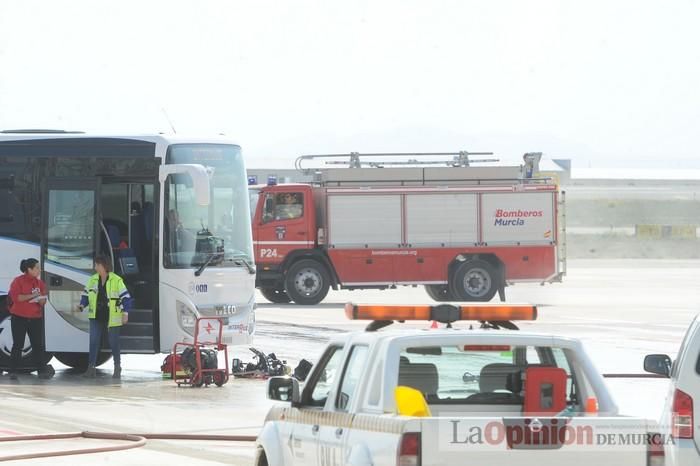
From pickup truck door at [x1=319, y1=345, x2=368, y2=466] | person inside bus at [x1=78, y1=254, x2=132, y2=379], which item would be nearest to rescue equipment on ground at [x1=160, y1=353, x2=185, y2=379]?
person inside bus at [x1=78, y1=254, x2=132, y2=379]

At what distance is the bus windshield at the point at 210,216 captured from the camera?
1956 centimetres

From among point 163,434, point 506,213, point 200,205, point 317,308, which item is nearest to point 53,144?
point 200,205

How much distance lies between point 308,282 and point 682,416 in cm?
2657

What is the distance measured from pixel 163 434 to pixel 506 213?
22.8m

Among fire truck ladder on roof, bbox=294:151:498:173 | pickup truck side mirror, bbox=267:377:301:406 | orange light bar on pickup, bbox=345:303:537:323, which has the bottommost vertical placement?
pickup truck side mirror, bbox=267:377:301:406

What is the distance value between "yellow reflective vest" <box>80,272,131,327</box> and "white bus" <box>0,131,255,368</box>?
81 cm

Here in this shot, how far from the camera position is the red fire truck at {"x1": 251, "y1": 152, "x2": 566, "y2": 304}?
35.0 m

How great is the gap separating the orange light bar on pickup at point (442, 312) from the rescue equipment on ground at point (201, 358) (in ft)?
36.0

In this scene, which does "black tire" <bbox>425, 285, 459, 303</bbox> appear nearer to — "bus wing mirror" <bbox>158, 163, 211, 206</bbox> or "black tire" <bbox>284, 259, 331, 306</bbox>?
"black tire" <bbox>284, 259, 331, 306</bbox>

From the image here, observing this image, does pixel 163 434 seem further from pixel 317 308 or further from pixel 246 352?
pixel 317 308

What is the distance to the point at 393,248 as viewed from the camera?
116ft

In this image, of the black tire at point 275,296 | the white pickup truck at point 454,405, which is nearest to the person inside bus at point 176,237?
the white pickup truck at point 454,405

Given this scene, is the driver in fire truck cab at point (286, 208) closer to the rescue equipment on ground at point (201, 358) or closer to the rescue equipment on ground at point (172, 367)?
the rescue equipment on ground at point (201, 358)

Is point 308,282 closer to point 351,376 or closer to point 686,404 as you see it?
point 686,404
